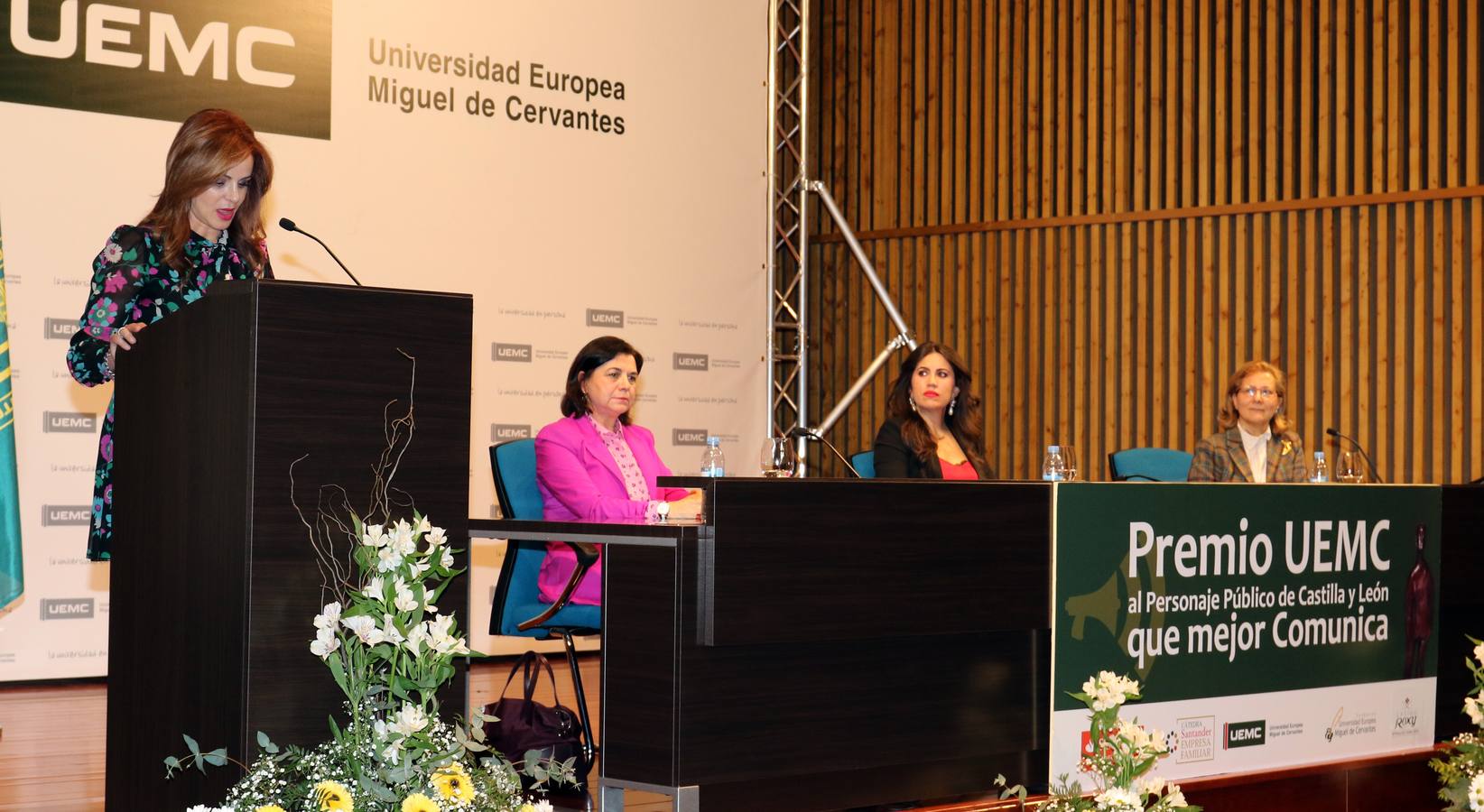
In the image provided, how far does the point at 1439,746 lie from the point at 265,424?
13.2 feet

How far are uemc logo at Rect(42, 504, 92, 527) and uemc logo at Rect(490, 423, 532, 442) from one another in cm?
182

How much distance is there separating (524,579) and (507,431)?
2885 mm

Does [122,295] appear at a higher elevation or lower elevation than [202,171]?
lower

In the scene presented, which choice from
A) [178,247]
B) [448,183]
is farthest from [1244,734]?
[448,183]

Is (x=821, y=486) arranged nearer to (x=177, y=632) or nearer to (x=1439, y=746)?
(x=177, y=632)

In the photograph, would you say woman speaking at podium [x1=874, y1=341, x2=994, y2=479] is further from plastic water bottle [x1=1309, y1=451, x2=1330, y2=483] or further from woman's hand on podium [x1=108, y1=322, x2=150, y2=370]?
woman's hand on podium [x1=108, y1=322, x2=150, y2=370]

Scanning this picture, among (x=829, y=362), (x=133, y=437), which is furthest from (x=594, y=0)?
(x=133, y=437)

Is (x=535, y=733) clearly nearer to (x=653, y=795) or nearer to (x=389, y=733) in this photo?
(x=653, y=795)

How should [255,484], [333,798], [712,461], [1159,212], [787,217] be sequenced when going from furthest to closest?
[787,217] < [1159,212] < [712,461] < [255,484] < [333,798]

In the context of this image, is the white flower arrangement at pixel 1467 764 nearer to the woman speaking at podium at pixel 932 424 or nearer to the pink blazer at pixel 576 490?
the woman speaking at podium at pixel 932 424

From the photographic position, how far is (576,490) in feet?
15.2

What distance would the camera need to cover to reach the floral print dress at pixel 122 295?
2.89m

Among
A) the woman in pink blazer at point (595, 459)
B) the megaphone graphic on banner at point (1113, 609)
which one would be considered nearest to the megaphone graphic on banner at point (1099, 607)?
the megaphone graphic on banner at point (1113, 609)

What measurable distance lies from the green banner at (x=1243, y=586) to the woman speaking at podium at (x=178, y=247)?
7.27 ft
